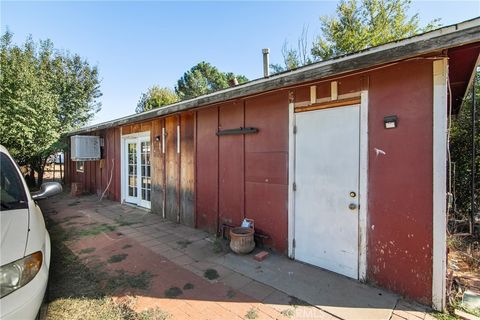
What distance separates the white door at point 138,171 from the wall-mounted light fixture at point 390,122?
5790 millimetres

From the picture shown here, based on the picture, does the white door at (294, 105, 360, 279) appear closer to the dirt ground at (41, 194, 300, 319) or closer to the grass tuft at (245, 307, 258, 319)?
the dirt ground at (41, 194, 300, 319)

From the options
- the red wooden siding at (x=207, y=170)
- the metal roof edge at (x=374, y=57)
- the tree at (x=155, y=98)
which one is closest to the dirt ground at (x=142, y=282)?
the red wooden siding at (x=207, y=170)

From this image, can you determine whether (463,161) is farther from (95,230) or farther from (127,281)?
(95,230)

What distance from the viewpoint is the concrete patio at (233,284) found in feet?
7.93

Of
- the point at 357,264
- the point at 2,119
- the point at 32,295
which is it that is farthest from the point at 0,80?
the point at 357,264

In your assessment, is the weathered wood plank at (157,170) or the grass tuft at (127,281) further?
the weathered wood plank at (157,170)

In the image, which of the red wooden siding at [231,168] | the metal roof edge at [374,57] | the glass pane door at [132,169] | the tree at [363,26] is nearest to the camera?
the metal roof edge at [374,57]

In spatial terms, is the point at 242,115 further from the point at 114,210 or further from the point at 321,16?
the point at 321,16

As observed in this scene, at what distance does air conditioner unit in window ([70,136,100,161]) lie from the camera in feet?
27.3

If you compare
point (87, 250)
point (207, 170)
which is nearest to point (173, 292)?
point (87, 250)

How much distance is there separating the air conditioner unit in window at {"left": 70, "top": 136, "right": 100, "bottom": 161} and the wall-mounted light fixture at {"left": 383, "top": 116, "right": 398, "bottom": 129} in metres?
9.02

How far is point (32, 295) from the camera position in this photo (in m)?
1.66

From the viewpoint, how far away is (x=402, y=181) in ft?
8.58

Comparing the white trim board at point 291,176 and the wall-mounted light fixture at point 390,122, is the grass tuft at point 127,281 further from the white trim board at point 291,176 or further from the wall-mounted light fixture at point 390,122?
the wall-mounted light fixture at point 390,122
